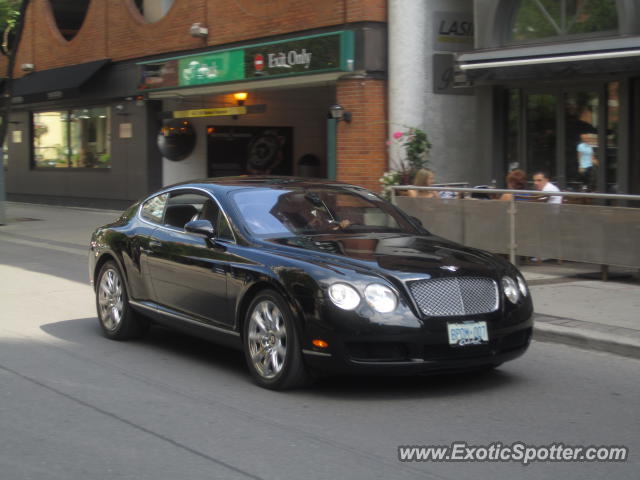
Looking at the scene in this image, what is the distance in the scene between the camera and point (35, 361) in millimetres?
7766

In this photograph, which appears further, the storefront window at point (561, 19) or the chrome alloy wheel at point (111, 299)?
the storefront window at point (561, 19)

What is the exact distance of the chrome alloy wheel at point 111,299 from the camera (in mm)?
8672

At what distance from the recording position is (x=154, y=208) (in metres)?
8.57

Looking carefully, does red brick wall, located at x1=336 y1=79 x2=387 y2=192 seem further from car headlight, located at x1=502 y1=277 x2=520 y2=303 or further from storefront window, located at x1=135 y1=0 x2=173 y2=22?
car headlight, located at x1=502 y1=277 x2=520 y2=303

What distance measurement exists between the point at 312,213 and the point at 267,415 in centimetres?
206

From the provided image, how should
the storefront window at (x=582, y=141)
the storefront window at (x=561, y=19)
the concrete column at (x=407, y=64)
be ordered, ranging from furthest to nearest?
the concrete column at (x=407, y=64)
the storefront window at (x=582, y=141)
the storefront window at (x=561, y=19)

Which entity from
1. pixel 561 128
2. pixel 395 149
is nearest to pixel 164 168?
pixel 395 149

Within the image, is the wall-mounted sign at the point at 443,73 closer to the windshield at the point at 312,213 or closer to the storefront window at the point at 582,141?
the storefront window at the point at 582,141

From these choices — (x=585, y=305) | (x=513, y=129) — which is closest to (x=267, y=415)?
(x=585, y=305)

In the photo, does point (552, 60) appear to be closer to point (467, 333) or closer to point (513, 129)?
point (513, 129)

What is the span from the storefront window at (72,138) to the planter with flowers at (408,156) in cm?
1128

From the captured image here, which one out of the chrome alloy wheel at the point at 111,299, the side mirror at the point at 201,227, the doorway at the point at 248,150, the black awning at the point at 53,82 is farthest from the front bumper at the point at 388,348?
the black awning at the point at 53,82

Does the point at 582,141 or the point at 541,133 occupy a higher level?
the point at 541,133

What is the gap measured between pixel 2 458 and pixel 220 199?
301 cm
